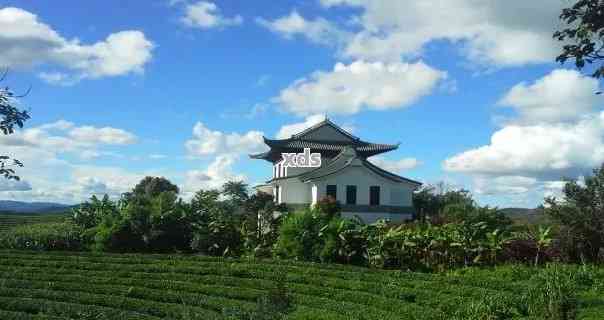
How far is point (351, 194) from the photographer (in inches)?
1407

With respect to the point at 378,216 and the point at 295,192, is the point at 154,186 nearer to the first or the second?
the point at 295,192

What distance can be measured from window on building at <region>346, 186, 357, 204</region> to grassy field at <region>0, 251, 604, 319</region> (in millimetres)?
20768

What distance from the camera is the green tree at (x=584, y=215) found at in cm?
1295

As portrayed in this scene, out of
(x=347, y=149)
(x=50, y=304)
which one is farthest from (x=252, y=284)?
(x=347, y=149)

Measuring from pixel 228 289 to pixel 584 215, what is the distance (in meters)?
7.63

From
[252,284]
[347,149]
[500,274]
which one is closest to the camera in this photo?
[252,284]

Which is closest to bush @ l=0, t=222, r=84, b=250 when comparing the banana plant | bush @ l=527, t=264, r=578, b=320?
the banana plant

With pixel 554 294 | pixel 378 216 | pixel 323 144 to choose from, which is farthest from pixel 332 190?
pixel 554 294

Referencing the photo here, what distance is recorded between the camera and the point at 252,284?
11.8m

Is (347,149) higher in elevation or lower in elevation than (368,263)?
higher

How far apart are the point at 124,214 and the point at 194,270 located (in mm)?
6448

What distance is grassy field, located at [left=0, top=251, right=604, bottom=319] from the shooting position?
8.94m

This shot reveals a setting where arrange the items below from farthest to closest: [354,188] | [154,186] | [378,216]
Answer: [154,186] < [354,188] < [378,216]

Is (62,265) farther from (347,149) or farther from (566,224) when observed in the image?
(347,149)
